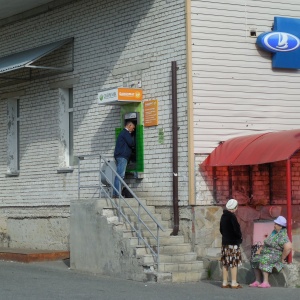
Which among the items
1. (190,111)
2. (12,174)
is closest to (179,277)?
(190,111)

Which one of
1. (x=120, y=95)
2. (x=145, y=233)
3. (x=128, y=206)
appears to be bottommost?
(x=145, y=233)

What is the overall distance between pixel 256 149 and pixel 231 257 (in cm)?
228

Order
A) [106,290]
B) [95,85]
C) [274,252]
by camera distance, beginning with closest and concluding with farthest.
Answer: [106,290] < [274,252] < [95,85]

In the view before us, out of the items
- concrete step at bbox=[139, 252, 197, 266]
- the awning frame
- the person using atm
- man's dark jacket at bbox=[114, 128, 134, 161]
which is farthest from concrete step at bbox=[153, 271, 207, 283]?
man's dark jacket at bbox=[114, 128, 134, 161]

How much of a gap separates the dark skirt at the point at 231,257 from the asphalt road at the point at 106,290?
46 cm

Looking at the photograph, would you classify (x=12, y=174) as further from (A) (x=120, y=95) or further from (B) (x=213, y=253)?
(B) (x=213, y=253)

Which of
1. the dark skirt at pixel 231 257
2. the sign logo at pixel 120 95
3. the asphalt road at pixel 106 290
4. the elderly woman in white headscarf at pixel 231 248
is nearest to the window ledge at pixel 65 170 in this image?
the sign logo at pixel 120 95

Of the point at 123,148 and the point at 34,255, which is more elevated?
the point at 123,148

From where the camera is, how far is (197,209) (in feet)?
60.2

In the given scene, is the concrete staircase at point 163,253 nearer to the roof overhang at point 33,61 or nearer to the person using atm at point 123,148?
the person using atm at point 123,148

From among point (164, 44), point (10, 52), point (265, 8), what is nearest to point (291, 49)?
point (265, 8)

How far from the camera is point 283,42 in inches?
773

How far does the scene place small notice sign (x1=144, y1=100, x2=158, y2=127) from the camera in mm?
19391

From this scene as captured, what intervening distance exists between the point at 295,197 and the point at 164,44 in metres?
4.20
